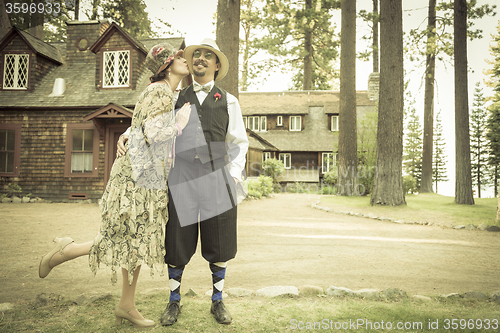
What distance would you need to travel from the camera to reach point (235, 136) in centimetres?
309

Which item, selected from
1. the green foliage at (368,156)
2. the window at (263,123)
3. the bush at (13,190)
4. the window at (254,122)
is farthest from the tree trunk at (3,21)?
the window at (263,123)

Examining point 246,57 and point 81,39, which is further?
point 246,57

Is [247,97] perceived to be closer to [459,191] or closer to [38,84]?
[38,84]

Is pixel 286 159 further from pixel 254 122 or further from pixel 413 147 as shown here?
pixel 413 147

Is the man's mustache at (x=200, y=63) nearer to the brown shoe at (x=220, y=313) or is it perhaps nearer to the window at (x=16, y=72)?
the brown shoe at (x=220, y=313)

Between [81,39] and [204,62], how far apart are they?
14742 mm

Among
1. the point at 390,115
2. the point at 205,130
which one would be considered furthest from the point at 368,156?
the point at 205,130

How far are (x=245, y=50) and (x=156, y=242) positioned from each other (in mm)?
27526

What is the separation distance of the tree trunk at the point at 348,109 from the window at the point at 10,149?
14206mm

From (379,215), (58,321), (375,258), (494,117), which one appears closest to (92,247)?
(58,321)

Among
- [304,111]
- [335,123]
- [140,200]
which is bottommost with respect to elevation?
[140,200]

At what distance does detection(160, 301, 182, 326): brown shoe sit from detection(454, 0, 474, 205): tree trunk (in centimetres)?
1303

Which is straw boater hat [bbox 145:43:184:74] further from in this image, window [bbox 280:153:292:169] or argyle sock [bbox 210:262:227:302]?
window [bbox 280:153:292:169]

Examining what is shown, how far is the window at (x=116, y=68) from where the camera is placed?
13.6 meters
